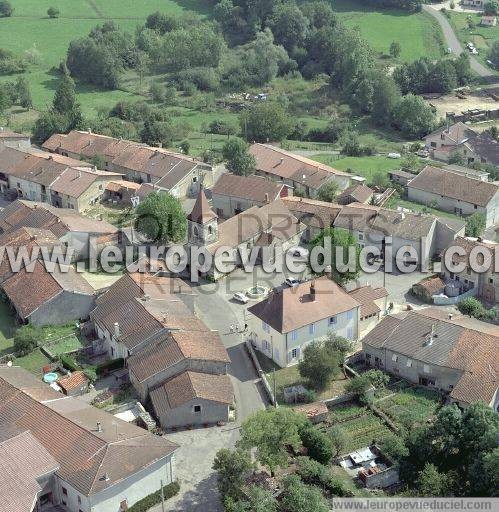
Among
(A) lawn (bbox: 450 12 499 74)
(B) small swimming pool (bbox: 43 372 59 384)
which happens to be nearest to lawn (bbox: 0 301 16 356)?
(B) small swimming pool (bbox: 43 372 59 384)

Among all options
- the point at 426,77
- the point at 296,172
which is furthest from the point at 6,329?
the point at 426,77

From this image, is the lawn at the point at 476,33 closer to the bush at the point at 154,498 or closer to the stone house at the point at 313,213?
the stone house at the point at 313,213

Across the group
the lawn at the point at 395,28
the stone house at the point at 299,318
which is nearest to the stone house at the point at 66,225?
the stone house at the point at 299,318

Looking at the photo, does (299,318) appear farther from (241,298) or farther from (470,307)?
(470,307)

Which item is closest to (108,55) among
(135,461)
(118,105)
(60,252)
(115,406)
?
(118,105)

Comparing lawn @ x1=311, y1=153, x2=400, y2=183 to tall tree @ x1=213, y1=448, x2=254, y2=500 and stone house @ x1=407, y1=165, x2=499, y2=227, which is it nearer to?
stone house @ x1=407, y1=165, x2=499, y2=227

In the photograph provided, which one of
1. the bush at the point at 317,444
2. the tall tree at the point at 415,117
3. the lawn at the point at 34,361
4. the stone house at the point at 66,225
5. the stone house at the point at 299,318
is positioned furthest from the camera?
the tall tree at the point at 415,117
